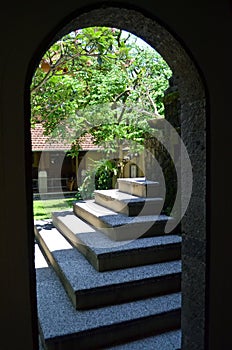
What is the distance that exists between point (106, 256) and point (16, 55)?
76.0 inches

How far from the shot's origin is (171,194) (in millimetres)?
3316

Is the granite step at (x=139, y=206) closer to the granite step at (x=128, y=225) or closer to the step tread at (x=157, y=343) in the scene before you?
the granite step at (x=128, y=225)

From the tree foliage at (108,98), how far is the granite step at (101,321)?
127 inches

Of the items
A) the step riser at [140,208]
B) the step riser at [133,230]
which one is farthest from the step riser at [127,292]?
the step riser at [140,208]

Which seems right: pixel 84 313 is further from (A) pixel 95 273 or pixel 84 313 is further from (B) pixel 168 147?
(B) pixel 168 147

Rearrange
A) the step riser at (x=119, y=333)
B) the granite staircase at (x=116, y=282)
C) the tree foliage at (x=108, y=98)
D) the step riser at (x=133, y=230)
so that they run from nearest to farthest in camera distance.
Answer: the step riser at (x=119, y=333) < the granite staircase at (x=116, y=282) < the step riser at (x=133, y=230) < the tree foliage at (x=108, y=98)

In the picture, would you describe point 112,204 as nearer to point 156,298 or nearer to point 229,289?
point 156,298

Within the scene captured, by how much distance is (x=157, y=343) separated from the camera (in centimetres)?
206

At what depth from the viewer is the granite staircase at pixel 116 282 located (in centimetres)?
204

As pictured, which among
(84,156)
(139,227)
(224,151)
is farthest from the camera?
(84,156)

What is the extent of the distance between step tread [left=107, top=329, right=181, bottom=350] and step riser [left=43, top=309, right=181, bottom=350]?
0.11 feet

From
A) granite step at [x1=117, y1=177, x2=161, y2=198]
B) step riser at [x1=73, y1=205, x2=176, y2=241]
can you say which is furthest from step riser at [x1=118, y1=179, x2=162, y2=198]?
step riser at [x1=73, y1=205, x2=176, y2=241]

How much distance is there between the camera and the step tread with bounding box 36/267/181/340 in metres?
1.97

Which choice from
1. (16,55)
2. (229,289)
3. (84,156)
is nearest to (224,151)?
(229,289)
